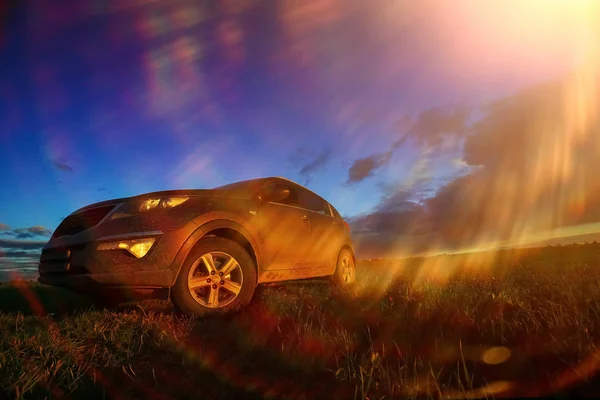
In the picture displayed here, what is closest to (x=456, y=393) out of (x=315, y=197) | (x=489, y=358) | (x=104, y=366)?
(x=489, y=358)

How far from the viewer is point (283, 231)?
5.17 m

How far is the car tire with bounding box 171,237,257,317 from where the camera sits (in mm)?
3834

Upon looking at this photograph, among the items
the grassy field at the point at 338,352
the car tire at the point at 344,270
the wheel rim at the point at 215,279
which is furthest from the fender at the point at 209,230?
the car tire at the point at 344,270

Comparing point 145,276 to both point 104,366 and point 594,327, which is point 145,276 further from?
point 594,327

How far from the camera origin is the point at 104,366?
2326mm

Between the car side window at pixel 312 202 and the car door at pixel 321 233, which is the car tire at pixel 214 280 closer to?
the car door at pixel 321 233

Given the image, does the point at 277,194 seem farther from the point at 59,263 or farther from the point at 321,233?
the point at 59,263

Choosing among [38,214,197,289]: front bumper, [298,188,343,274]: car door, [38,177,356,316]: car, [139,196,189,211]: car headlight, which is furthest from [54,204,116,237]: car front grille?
[298,188,343,274]: car door

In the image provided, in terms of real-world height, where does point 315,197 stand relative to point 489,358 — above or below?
above

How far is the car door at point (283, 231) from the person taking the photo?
4.84m

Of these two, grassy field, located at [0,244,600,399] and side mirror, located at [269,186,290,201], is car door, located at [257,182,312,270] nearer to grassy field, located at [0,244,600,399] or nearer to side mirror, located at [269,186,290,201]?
side mirror, located at [269,186,290,201]

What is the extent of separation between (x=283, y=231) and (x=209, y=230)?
129cm

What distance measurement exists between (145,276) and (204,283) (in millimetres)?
590

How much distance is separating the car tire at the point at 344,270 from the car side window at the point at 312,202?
83cm
